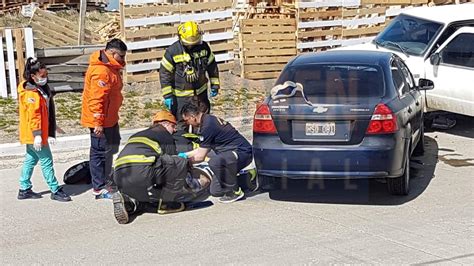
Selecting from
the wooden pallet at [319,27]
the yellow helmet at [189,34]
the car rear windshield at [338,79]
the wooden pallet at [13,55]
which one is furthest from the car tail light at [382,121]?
the wooden pallet at [319,27]

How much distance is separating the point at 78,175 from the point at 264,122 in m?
2.40

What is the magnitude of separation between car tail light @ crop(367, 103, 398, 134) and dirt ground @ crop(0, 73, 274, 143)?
5095 millimetres

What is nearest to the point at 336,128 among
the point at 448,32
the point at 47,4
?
the point at 448,32

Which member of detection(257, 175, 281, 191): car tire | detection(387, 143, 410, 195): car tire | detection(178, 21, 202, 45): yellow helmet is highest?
detection(178, 21, 202, 45): yellow helmet

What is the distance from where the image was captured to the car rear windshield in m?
6.71

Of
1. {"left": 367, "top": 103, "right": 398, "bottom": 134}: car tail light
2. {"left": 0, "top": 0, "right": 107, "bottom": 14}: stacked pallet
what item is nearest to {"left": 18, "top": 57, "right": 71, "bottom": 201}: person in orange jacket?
{"left": 367, "top": 103, "right": 398, "bottom": 134}: car tail light

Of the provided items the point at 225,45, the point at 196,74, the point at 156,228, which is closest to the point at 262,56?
the point at 225,45

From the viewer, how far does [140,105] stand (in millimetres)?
12211

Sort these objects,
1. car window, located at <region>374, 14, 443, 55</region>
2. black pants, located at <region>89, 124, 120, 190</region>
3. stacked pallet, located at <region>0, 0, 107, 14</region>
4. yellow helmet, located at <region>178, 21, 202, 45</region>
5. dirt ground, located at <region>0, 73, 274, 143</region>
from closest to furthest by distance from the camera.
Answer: black pants, located at <region>89, 124, 120, 190</region>
yellow helmet, located at <region>178, 21, 202, 45</region>
car window, located at <region>374, 14, 443, 55</region>
dirt ground, located at <region>0, 73, 274, 143</region>
stacked pallet, located at <region>0, 0, 107, 14</region>

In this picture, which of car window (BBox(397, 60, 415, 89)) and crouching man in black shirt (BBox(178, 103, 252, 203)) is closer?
crouching man in black shirt (BBox(178, 103, 252, 203))

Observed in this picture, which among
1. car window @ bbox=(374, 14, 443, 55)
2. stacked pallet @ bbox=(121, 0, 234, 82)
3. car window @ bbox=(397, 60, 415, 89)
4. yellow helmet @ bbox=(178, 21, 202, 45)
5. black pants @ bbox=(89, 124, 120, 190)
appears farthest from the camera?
stacked pallet @ bbox=(121, 0, 234, 82)

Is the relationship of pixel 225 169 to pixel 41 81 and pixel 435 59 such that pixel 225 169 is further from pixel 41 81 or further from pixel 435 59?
pixel 435 59

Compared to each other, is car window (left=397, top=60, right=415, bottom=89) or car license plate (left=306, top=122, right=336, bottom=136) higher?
car window (left=397, top=60, right=415, bottom=89)

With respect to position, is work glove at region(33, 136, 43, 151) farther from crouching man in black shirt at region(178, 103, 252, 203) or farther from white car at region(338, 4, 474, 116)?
white car at region(338, 4, 474, 116)
